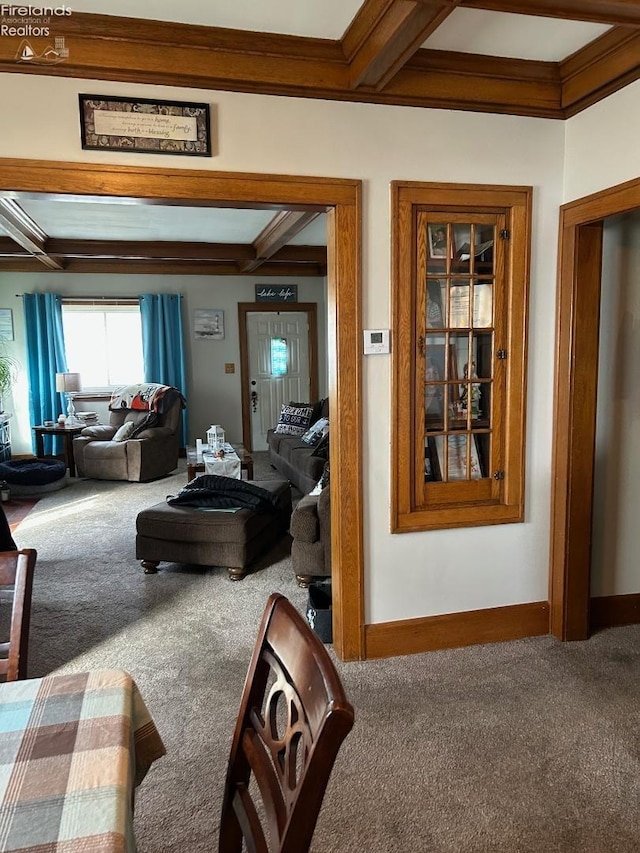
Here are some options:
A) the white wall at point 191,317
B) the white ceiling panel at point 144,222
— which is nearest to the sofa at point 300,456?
the white wall at point 191,317

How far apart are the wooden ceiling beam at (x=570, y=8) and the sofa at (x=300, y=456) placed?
3.94 meters

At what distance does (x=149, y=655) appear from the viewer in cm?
295

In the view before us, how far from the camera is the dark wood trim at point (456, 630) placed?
9.46 feet

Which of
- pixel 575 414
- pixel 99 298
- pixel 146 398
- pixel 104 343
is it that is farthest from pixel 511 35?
pixel 104 343

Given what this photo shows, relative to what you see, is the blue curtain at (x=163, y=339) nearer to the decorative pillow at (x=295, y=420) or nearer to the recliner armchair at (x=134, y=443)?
the recliner armchair at (x=134, y=443)

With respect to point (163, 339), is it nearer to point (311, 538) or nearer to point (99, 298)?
point (99, 298)

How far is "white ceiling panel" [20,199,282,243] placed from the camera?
5.22 meters

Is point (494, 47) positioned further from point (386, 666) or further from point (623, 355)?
point (386, 666)

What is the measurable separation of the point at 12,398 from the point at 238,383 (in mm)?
2890

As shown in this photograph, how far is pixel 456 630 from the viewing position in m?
2.98

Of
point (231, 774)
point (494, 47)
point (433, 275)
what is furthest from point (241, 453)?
point (231, 774)

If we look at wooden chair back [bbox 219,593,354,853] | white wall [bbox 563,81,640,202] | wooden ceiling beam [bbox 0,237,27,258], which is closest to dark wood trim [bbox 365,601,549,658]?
wooden chair back [bbox 219,593,354,853]

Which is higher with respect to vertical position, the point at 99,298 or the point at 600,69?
the point at 600,69

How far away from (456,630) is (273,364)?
19.8 feet
